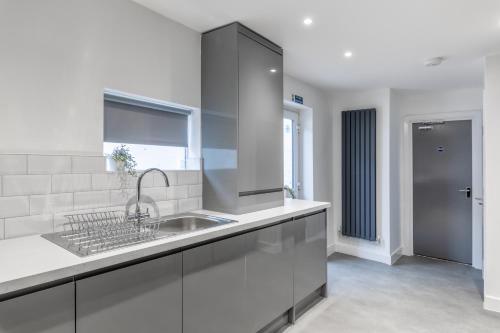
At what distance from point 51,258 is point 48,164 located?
670 mm

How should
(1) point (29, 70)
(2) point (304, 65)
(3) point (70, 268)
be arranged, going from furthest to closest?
(2) point (304, 65) → (1) point (29, 70) → (3) point (70, 268)

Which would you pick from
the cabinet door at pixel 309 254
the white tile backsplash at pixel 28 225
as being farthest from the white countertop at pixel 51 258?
the cabinet door at pixel 309 254

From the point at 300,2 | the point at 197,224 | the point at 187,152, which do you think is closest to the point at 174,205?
the point at 197,224

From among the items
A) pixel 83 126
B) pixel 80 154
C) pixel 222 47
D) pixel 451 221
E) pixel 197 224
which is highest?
pixel 222 47

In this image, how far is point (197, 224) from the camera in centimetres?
229

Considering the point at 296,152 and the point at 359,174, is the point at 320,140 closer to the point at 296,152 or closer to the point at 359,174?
the point at 296,152

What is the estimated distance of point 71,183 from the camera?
5.85 feet

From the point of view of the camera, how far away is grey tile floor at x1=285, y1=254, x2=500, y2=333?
2559 mm

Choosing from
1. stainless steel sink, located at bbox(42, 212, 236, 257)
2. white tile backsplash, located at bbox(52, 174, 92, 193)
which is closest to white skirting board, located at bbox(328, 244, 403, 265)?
stainless steel sink, located at bbox(42, 212, 236, 257)

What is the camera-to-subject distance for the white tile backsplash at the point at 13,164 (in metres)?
1.54

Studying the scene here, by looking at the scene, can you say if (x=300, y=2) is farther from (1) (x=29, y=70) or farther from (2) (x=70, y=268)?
(2) (x=70, y=268)

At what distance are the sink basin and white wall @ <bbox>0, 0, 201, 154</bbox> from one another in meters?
0.69

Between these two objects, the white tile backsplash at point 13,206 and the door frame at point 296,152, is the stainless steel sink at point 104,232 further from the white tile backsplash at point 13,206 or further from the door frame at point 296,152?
the door frame at point 296,152

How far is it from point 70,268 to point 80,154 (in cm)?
87
